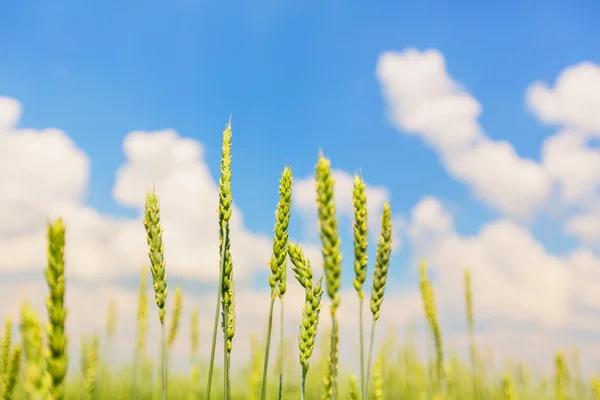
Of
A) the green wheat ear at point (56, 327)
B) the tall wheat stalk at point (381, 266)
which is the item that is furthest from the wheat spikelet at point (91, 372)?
the green wheat ear at point (56, 327)

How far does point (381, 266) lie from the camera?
2.84 m

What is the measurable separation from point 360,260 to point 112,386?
8968mm

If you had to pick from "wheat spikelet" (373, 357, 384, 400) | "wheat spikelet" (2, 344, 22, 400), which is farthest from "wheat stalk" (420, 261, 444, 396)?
"wheat spikelet" (2, 344, 22, 400)

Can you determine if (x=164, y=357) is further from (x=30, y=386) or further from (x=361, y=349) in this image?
(x=30, y=386)

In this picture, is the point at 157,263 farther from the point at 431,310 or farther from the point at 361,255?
the point at 431,310

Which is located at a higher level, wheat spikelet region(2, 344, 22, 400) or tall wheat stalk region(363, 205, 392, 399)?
tall wheat stalk region(363, 205, 392, 399)

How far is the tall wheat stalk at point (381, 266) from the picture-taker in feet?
9.00

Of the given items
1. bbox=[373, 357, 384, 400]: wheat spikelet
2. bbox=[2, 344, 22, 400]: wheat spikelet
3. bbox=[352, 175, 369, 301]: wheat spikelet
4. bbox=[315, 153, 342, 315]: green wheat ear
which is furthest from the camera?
bbox=[373, 357, 384, 400]: wheat spikelet

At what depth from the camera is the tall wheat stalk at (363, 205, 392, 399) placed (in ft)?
9.00

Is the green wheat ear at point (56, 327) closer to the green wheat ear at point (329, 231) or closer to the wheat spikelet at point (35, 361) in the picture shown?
the wheat spikelet at point (35, 361)

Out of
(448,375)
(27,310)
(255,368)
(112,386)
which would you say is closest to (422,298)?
(448,375)

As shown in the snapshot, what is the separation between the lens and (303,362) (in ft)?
8.90

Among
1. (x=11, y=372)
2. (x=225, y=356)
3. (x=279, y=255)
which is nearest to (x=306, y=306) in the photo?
(x=279, y=255)

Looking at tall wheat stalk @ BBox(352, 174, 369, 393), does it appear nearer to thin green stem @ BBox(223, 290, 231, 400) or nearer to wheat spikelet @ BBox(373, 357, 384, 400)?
thin green stem @ BBox(223, 290, 231, 400)
